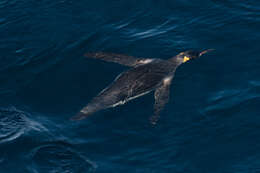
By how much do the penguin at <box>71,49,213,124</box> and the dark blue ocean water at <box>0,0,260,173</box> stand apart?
1.01 feet

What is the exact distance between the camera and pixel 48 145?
13.0 metres

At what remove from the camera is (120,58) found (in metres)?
17.3

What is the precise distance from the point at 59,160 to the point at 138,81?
4.77m

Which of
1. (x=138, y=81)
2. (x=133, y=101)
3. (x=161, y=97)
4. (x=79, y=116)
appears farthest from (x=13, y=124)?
(x=161, y=97)

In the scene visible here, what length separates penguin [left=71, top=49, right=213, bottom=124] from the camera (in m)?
14.5

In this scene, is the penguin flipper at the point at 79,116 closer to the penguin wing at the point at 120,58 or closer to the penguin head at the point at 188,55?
the penguin wing at the point at 120,58

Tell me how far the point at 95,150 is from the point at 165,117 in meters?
3.00

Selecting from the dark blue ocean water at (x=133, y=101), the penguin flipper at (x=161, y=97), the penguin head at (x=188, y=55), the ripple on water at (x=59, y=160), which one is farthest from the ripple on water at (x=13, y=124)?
the penguin head at (x=188, y=55)

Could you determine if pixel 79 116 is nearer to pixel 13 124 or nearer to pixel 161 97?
pixel 13 124

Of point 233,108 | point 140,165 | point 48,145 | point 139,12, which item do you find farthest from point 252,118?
point 139,12

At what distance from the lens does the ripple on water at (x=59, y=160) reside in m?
12.1

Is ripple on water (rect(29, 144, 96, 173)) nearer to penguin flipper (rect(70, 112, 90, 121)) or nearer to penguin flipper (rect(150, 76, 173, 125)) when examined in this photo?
penguin flipper (rect(70, 112, 90, 121))

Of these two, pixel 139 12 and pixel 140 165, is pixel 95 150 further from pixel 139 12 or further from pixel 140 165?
pixel 139 12

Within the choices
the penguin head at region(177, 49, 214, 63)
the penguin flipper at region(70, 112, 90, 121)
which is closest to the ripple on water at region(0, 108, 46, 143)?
the penguin flipper at region(70, 112, 90, 121)
